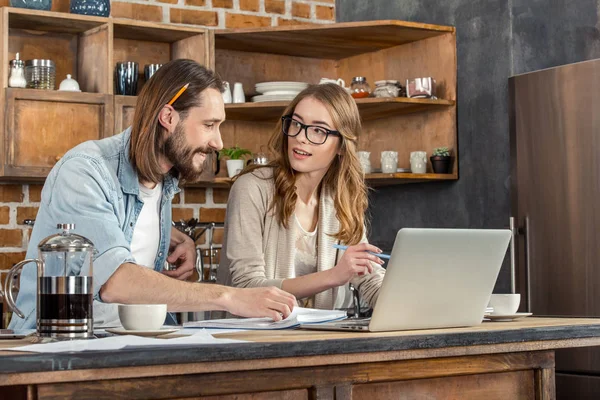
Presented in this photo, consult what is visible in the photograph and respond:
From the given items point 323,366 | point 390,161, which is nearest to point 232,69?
point 390,161

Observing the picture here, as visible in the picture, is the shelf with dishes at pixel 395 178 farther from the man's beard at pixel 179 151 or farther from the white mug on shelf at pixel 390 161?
the man's beard at pixel 179 151

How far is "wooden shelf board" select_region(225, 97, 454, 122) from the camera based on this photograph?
4.07 meters

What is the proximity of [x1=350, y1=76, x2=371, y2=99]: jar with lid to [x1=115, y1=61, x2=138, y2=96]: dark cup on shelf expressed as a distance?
960mm

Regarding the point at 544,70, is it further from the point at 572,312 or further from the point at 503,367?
the point at 503,367

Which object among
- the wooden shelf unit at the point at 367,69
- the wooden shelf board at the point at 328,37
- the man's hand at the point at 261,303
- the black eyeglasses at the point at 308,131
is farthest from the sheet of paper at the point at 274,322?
the wooden shelf board at the point at 328,37

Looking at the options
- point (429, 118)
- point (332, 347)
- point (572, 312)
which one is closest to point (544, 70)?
point (429, 118)

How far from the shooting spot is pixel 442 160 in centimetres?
414

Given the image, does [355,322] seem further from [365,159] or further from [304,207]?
[365,159]

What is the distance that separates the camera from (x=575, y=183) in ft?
12.1

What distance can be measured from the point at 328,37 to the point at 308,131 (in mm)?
1495

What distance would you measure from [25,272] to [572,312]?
2230 millimetres

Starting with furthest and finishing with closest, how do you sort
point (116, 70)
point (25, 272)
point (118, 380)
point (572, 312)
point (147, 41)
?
point (147, 41) < point (116, 70) < point (572, 312) < point (25, 272) < point (118, 380)

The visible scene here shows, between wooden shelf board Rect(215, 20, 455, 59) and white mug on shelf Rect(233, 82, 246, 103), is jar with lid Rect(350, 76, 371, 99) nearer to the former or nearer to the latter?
wooden shelf board Rect(215, 20, 455, 59)

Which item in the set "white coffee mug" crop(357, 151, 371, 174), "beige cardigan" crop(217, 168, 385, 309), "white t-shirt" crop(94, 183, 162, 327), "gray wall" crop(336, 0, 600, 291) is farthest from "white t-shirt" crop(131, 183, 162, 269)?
"gray wall" crop(336, 0, 600, 291)
